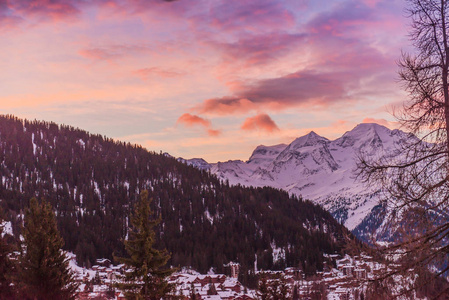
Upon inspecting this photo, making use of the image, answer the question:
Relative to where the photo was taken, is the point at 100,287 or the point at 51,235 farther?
the point at 100,287

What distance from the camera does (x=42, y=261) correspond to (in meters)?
32.0

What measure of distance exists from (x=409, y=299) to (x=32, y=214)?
2838 centimetres

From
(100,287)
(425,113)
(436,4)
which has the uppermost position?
(436,4)

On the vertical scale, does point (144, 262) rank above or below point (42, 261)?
below

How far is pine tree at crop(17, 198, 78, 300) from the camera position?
31.6 m

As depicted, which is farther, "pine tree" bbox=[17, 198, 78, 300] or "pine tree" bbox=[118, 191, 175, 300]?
"pine tree" bbox=[118, 191, 175, 300]

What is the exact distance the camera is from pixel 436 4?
13.2 metres

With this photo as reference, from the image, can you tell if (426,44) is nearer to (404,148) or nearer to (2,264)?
(404,148)

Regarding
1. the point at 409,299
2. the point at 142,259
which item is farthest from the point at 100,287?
the point at 409,299

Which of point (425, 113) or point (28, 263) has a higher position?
point (425, 113)

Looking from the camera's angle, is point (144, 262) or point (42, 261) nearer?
point (42, 261)

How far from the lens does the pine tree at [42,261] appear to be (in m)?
31.6

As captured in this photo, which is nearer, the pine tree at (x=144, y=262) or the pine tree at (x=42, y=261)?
the pine tree at (x=42, y=261)

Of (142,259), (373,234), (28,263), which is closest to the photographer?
(373,234)
